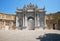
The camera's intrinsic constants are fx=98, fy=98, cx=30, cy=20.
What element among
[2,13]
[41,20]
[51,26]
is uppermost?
[2,13]

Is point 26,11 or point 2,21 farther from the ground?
point 26,11

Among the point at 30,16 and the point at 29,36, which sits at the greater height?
the point at 30,16

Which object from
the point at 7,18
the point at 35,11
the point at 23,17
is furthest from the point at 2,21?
the point at 35,11

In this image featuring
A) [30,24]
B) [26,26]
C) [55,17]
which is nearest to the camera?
[26,26]

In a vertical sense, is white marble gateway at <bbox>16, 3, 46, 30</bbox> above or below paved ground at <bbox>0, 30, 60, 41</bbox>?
above

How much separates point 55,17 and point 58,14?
63.3 inches

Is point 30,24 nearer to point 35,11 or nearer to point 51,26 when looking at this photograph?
point 35,11

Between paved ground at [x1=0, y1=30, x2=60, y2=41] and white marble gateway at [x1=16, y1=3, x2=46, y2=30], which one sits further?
white marble gateway at [x1=16, y1=3, x2=46, y2=30]

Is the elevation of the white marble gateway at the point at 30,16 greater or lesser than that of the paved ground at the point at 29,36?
greater

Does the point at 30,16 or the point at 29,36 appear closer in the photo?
the point at 29,36

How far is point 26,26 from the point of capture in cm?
3109

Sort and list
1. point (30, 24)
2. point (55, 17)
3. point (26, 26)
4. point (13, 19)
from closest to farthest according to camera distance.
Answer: point (26, 26) < point (30, 24) < point (55, 17) < point (13, 19)

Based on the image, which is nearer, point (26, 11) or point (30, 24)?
point (26, 11)

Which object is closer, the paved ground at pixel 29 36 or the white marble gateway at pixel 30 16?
the paved ground at pixel 29 36
